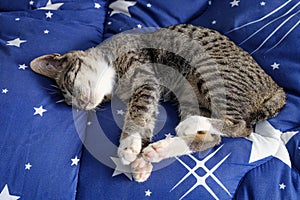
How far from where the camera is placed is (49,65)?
5.27 ft

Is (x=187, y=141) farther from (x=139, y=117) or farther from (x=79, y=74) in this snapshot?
(x=79, y=74)

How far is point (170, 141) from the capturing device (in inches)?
53.7

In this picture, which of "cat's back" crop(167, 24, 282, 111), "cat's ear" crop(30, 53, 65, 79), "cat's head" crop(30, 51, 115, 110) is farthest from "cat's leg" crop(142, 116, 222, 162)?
"cat's ear" crop(30, 53, 65, 79)

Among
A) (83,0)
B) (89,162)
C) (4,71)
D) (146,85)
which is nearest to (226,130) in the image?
(146,85)

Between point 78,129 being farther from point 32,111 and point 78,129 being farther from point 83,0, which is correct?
point 83,0

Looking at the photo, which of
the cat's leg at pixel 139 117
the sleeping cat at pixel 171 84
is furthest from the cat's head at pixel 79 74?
the cat's leg at pixel 139 117

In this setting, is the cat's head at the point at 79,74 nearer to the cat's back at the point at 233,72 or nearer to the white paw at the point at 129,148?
the white paw at the point at 129,148

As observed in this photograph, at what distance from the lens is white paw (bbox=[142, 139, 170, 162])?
4.33 feet

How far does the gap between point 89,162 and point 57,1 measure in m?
0.96

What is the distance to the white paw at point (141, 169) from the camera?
1293 millimetres

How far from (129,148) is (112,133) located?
0.13m

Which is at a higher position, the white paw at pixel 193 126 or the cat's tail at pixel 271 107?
the cat's tail at pixel 271 107

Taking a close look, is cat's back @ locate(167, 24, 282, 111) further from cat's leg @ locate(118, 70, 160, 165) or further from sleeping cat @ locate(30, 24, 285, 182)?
cat's leg @ locate(118, 70, 160, 165)

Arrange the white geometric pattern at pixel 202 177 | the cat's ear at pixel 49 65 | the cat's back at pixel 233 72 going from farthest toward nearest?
the cat's ear at pixel 49 65 < the cat's back at pixel 233 72 < the white geometric pattern at pixel 202 177
